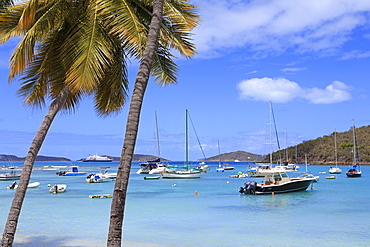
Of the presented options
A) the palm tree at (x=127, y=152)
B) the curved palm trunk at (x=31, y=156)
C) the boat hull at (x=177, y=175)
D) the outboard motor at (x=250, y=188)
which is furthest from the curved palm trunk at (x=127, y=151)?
the boat hull at (x=177, y=175)

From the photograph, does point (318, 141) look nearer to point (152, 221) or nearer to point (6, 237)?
point (152, 221)

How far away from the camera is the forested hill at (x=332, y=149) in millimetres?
163750

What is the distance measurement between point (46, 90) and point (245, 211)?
21533 millimetres

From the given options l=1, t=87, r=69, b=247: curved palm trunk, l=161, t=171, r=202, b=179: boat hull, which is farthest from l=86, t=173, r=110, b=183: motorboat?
l=1, t=87, r=69, b=247: curved palm trunk

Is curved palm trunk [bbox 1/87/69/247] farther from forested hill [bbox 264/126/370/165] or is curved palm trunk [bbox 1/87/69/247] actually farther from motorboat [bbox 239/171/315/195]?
forested hill [bbox 264/126/370/165]

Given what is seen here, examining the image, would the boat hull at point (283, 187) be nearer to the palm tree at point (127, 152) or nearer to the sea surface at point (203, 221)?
the sea surface at point (203, 221)

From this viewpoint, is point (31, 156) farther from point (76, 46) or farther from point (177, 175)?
point (177, 175)

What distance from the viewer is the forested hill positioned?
164 metres

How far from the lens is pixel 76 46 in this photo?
9906 millimetres

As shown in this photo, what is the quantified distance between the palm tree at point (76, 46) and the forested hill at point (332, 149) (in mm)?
157127

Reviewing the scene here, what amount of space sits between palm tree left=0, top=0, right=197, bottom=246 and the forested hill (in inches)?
6186

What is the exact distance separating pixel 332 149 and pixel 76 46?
Answer: 181 metres

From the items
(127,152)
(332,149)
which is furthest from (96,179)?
(332,149)

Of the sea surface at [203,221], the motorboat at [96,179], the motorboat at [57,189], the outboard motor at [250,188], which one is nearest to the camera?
the sea surface at [203,221]
